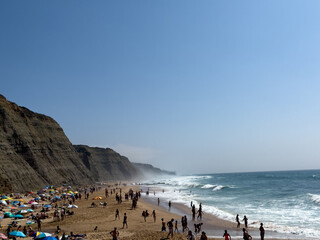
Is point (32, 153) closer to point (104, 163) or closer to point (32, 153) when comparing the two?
point (32, 153)

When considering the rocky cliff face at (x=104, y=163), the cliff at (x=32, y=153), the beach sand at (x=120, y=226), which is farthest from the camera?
the rocky cliff face at (x=104, y=163)

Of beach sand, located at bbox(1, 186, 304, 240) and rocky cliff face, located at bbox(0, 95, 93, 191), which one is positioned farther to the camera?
rocky cliff face, located at bbox(0, 95, 93, 191)

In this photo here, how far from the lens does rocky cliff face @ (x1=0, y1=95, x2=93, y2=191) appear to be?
149 feet

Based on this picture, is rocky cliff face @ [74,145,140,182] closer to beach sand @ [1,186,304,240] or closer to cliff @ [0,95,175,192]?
cliff @ [0,95,175,192]

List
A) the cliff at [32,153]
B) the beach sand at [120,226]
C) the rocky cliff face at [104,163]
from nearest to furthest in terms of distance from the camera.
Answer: the beach sand at [120,226] < the cliff at [32,153] < the rocky cliff face at [104,163]

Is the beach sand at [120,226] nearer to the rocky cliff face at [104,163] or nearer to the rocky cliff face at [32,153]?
the rocky cliff face at [32,153]

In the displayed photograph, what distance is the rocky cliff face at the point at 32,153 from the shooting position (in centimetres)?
4534

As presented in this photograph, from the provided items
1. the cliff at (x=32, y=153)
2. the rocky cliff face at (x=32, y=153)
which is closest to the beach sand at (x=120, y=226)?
the cliff at (x=32, y=153)

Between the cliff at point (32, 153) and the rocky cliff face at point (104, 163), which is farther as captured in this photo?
the rocky cliff face at point (104, 163)

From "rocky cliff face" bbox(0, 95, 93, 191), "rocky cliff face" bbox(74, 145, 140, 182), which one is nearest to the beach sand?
"rocky cliff face" bbox(0, 95, 93, 191)

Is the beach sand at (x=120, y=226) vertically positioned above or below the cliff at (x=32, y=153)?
below

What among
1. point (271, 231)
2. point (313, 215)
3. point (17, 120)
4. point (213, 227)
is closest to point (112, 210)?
point (213, 227)

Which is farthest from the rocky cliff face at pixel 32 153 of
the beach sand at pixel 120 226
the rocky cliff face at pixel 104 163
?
the rocky cliff face at pixel 104 163

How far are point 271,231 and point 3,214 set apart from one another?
25675 millimetres
